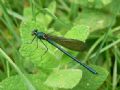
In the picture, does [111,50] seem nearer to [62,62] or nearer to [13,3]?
[62,62]

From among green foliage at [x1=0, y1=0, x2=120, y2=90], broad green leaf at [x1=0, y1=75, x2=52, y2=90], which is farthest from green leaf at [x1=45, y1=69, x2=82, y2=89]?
broad green leaf at [x1=0, y1=75, x2=52, y2=90]

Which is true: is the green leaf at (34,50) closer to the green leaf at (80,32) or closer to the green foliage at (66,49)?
the green foliage at (66,49)

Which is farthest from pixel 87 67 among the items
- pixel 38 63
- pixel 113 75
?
pixel 113 75

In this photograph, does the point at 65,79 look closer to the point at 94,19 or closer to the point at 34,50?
the point at 34,50

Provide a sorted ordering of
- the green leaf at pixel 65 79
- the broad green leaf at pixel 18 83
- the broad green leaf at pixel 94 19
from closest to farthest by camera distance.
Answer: the green leaf at pixel 65 79 < the broad green leaf at pixel 18 83 < the broad green leaf at pixel 94 19

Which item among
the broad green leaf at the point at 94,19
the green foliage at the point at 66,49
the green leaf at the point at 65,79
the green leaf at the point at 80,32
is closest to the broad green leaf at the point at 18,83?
the green foliage at the point at 66,49

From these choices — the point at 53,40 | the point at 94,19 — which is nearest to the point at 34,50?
the point at 53,40

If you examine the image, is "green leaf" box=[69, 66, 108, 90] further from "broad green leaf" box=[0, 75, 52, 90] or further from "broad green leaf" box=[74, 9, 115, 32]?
"broad green leaf" box=[74, 9, 115, 32]
